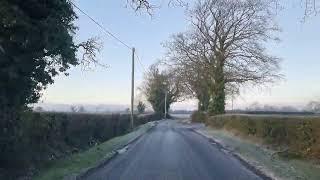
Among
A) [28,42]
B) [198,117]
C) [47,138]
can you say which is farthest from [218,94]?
[28,42]

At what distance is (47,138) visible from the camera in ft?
84.3

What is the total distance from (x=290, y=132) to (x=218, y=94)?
40019mm

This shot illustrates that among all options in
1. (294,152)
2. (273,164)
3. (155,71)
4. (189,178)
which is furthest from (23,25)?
(155,71)

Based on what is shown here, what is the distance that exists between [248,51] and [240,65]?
6.26ft

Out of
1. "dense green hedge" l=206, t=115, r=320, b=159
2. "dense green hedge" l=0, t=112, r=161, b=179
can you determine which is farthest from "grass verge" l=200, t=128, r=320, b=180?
"dense green hedge" l=0, t=112, r=161, b=179

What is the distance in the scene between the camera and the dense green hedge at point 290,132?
22.9 metres

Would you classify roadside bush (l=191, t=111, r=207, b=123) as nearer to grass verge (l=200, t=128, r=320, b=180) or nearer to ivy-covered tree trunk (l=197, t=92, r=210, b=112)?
ivy-covered tree trunk (l=197, t=92, r=210, b=112)

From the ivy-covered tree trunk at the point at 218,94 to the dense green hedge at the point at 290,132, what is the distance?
2547 centimetres

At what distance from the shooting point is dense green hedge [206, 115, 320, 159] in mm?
22920

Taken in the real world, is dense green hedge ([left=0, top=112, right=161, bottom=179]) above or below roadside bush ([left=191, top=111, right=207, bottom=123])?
below

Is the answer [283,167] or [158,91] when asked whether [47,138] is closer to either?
[283,167]

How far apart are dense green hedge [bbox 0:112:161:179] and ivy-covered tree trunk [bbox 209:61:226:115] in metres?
24.4

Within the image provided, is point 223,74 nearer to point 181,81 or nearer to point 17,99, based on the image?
point 181,81

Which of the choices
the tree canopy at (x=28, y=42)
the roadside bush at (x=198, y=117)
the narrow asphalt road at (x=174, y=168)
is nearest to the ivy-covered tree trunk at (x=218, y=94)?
the roadside bush at (x=198, y=117)
